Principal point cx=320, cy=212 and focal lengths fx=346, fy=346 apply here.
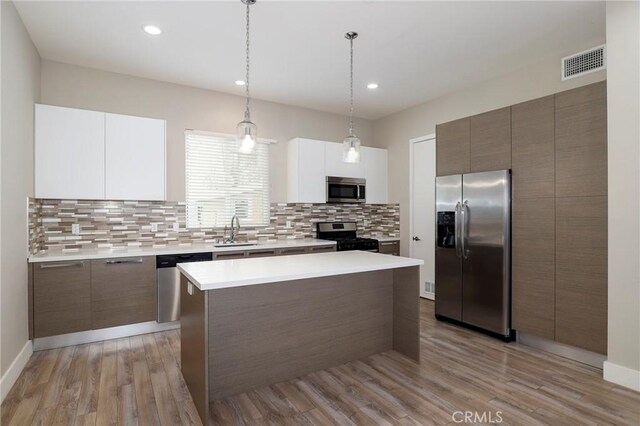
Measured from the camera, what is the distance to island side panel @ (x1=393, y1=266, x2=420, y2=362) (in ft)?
9.84

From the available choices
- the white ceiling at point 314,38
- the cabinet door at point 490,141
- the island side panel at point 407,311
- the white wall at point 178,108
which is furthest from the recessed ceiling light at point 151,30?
the cabinet door at point 490,141

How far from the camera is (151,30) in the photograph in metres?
3.02

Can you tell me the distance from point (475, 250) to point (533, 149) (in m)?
1.14

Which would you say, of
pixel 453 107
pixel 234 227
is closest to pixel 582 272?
pixel 453 107

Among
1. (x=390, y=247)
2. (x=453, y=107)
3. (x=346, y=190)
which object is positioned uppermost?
(x=453, y=107)

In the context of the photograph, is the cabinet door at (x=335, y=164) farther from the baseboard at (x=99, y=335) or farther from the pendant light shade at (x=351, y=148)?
the baseboard at (x=99, y=335)

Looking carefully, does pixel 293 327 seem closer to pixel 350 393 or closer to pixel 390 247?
pixel 350 393

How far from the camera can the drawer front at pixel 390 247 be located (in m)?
5.27

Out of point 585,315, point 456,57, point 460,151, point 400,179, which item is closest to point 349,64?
point 456,57

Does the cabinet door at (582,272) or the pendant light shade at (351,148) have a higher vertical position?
the pendant light shade at (351,148)

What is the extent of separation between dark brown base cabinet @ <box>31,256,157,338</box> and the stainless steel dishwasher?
2.5 inches

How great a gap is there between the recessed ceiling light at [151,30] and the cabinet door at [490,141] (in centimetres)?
325

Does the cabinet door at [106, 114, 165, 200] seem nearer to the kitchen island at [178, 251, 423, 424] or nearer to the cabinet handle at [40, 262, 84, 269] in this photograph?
the cabinet handle at [40, 262, 84, 269]

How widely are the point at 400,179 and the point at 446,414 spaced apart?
3.76m
